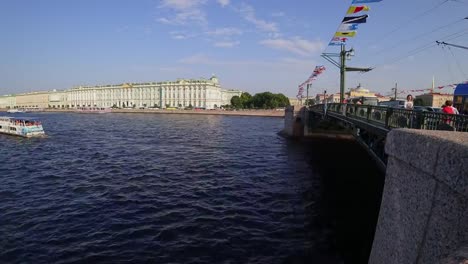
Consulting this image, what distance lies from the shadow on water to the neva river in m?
0.16

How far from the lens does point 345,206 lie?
11781 millimetres

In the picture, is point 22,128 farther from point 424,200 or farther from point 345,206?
point 424,200

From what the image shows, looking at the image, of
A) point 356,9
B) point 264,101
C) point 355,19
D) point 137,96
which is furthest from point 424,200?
point 137,96

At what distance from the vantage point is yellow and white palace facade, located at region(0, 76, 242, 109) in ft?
479

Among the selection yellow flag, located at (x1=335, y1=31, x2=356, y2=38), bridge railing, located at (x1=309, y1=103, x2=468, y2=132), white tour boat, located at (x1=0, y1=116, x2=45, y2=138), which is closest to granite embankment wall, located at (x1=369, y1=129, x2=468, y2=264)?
bridge railing, located at (x1=309, y1=103, x2=468, y2=132)

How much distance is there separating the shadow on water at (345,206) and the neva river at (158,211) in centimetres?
16

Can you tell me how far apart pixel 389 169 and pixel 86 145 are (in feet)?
86.5

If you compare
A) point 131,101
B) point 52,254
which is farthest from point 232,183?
point 131,101

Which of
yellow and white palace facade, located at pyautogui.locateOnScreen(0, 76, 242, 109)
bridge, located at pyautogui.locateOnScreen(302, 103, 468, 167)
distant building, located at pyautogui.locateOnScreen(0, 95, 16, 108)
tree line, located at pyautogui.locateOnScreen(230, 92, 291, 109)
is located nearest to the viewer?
bridge, located at pyautogui.locateOnScreen(302, 103, 468, 167)

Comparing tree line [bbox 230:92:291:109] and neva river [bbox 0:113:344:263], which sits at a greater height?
tree line [bbox 230:92:291:109]

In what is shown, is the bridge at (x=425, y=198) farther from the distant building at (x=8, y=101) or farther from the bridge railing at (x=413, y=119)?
the distant building at (x=8, y=101)

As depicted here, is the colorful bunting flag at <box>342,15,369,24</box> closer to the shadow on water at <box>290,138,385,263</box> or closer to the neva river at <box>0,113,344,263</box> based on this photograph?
the shadow on water at <box>290,138,385,263</box>

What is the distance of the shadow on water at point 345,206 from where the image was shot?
8305 mm

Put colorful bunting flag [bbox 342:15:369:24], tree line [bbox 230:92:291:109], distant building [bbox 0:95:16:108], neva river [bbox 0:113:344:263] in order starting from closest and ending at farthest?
neva river [bbox 0:113:344:263]
colorful bunting flag [bbox 342:15:369:24]
tree line [bbox 230:92:291:109]
distant building [bbox 0:95:16:108]
